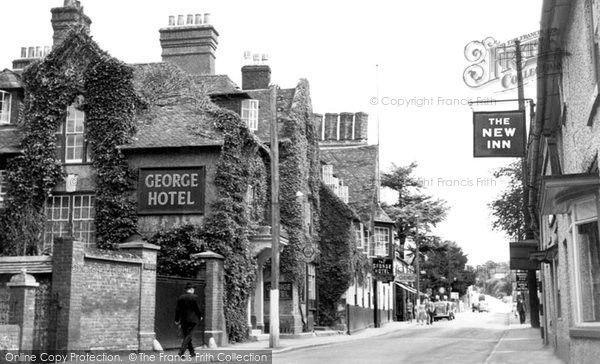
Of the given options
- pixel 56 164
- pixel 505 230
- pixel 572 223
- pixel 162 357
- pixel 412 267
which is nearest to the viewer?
pixel 572 223

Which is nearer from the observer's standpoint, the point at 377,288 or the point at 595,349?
the point at 595,349

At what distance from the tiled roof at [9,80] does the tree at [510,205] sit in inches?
1142

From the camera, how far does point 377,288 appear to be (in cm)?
5000

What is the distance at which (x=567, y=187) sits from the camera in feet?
35.2

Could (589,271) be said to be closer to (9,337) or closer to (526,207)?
(9,337)

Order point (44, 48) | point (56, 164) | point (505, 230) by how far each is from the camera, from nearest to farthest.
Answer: point (56, 164)
point (44, 48)
point (505, 230)

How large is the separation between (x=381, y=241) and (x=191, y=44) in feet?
70.1

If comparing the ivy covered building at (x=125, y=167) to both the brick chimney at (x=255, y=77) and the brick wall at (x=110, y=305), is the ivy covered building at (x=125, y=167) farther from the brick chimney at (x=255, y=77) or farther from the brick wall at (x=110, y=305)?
the brick chimney at (x=255, y=77)

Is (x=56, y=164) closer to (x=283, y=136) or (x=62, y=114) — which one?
(x=62, y=114)

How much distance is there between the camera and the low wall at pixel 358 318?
35.9 m

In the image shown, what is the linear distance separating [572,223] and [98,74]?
18037mm

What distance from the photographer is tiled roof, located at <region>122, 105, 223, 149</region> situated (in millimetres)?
24875

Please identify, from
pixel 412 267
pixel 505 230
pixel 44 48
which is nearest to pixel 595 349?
pixel 44 48

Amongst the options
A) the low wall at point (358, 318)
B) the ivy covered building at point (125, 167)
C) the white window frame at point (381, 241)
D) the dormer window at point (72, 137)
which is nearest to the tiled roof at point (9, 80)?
the ivy covered building at point (125, 167)
